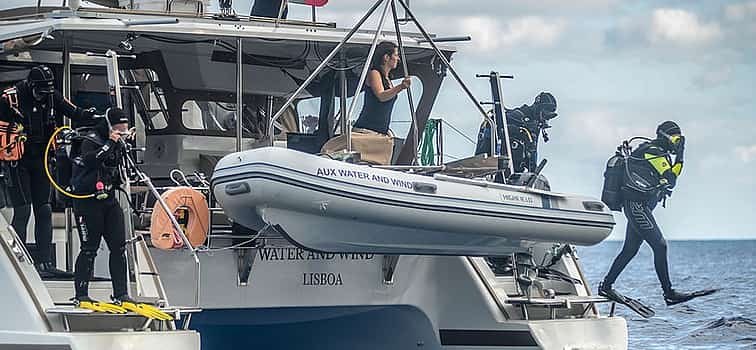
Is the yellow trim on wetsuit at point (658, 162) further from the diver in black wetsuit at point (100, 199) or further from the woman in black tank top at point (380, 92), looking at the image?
the diver in black wetsuit at point (100, 199)

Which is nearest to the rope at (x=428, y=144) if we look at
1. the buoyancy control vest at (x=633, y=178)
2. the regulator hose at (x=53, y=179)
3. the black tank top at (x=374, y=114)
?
the black tank top at (x=374, y=114)

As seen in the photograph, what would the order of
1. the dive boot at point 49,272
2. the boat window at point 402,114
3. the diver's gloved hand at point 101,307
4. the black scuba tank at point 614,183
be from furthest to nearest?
the black scuba tank at point 614,183, the boat window at point 402,114, the dive boot at point 49,272, the diver's gloved hand at point 101,307

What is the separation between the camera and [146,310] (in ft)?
27.1

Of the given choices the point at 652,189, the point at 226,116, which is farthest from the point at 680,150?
the point at 226,116

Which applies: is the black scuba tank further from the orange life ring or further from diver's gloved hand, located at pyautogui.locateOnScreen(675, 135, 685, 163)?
the orange life ring

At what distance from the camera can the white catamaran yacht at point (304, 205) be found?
28.6 feet

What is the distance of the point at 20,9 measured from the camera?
10.6m

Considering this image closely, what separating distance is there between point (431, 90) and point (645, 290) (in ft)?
76.7

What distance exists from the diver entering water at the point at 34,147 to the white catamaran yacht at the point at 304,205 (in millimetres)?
172

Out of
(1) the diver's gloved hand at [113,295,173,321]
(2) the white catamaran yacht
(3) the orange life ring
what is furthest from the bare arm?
(1) the diver's gloved hand at [113,295,173,321]

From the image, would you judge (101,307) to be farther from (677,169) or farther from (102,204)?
(677,169)

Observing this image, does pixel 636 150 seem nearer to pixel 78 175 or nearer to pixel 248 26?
pixel 248 26

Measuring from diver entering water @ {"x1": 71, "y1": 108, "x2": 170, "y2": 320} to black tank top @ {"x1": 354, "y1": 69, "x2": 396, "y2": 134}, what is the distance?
2.12 meters

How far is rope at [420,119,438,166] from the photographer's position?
10.9 m
